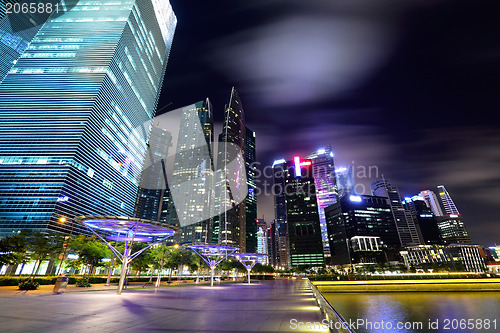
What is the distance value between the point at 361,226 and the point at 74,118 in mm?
181832

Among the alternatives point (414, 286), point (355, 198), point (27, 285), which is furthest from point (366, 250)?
point (27, 285)

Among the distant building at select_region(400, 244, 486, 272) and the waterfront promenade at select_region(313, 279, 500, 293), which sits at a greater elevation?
the distant building at select_region(400, 244, 486, 272)

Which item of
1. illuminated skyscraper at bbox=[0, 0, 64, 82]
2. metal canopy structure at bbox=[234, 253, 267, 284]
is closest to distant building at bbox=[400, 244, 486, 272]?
metal canopy structure at bbox=[234, 253, 267, 284]

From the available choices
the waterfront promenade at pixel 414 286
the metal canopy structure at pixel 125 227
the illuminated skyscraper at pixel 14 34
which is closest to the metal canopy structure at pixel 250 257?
the waterfront promenade at pixel 414 286

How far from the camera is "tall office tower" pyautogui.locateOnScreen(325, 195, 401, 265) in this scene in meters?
165

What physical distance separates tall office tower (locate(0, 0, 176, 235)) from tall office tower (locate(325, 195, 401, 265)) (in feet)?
490

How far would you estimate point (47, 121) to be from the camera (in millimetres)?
98000

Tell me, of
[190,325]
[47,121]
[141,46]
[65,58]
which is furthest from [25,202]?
[190,325]

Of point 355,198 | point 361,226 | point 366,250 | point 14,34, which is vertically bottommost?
point 366,250

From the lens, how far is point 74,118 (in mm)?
97000

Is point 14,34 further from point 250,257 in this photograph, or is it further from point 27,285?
point 250,257

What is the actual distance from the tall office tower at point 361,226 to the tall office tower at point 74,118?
149 metres

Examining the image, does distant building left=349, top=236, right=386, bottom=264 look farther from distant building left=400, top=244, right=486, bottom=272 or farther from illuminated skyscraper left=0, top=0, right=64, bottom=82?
illuminated skyscraper left=0, top=0, right=64, bottom=82

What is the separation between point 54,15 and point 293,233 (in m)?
211
